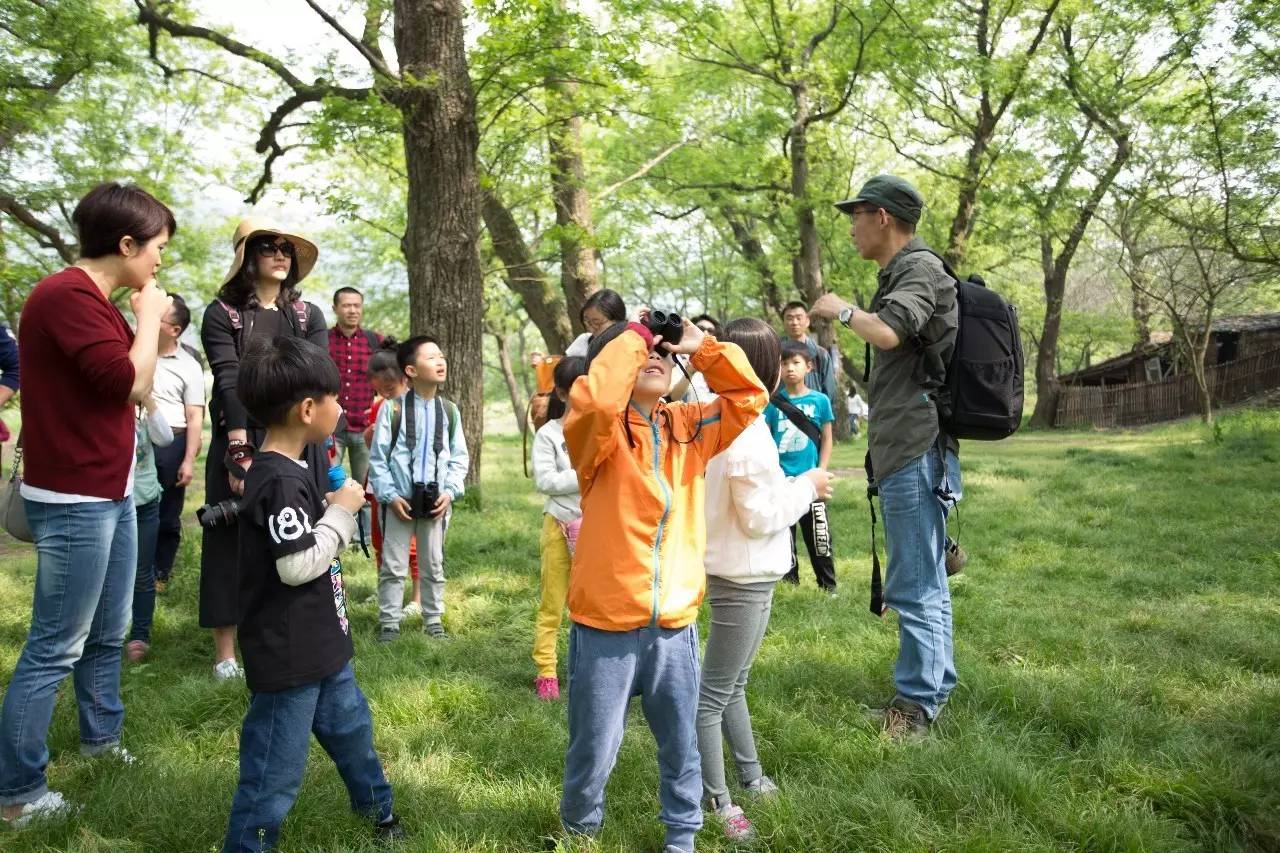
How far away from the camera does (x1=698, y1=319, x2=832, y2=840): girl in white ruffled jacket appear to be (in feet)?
9.71

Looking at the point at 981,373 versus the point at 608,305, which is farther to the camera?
the point at 608,305

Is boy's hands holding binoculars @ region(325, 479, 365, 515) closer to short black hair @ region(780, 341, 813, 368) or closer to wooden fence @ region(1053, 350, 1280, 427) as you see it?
short black hair @ region(780, 341, 813, 368)

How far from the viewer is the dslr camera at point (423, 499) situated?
5.19 meters

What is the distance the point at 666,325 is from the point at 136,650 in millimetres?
4127

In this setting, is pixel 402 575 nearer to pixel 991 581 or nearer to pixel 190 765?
pixel 190 765

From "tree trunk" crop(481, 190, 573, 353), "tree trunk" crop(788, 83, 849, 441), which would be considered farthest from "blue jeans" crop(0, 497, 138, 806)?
"tree trunk" crop(788, 83, 849, 441)

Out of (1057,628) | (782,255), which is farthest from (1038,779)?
(782,255)

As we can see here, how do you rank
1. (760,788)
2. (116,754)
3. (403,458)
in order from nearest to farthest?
(760,788) → (116,754) → (403,458)

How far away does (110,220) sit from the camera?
3.05m

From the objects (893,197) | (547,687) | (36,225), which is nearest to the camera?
(893,197)

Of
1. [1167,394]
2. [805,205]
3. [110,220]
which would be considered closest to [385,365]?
[110,220]

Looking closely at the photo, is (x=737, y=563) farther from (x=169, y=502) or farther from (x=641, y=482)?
(x=169, y=502)

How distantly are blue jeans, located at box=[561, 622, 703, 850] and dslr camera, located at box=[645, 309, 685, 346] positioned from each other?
88 cm

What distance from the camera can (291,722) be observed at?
102 inches
